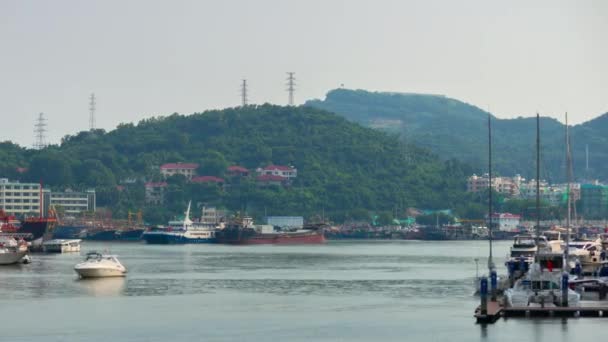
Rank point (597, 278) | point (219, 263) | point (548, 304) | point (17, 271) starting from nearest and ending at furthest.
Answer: point (548, 304)
point (597, 278)
point (17, 271)
point (219, 263)

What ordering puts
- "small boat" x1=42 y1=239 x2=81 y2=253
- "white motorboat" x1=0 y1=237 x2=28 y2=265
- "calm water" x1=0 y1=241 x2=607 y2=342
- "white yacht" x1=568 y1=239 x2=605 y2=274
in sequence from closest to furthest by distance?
"calm water" x1=0 y1=241 x2=607 y2=342 < "white yacht" x1=568 y1=239 x2=605 y2=274 < "white motorboat" x1=0 y1=237 x2=28 y2=265 < "small boat" x1=42 y1=239 x2=81 y2=253

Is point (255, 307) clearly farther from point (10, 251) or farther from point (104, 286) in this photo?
point (10, 251)

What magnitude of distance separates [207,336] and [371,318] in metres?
10.7

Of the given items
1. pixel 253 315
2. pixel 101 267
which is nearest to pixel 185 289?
pixel 101 267

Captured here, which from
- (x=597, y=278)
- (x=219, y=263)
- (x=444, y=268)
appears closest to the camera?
(x=597, y=278)

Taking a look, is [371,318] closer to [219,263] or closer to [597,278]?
[597,278]

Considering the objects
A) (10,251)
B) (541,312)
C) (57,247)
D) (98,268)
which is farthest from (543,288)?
(57,247)

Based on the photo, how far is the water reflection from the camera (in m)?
80.6

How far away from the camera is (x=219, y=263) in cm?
12756

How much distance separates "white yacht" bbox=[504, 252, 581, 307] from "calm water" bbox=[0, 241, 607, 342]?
283cm

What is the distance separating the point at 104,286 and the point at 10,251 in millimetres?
30856

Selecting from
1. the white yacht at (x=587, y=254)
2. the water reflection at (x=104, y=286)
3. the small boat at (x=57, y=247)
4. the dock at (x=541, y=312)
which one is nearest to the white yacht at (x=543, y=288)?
the dock at (x=541, y=312)

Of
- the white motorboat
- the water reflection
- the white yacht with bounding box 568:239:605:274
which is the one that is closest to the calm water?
the water reflection

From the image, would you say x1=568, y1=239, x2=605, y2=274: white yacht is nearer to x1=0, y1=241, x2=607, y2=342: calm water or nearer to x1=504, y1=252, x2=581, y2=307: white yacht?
x1=0, y1=241, x2=607, y2=342: calm water
